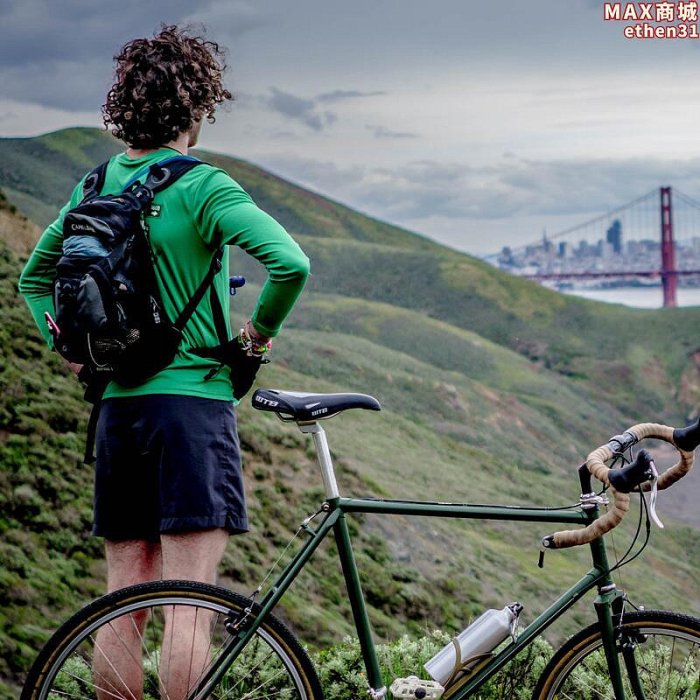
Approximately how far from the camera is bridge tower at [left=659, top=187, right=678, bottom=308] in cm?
7756

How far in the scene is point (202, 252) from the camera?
3.38 meters

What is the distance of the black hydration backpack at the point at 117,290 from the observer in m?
3.23

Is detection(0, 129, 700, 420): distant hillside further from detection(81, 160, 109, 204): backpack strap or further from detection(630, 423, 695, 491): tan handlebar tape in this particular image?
detection(630, 423, 695, 491): tan handlebar tape

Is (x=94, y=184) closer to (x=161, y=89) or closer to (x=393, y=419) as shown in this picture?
(x=161, y=89)

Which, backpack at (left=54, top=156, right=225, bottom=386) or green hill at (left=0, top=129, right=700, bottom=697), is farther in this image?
green hill at (left=0, top=129, right=700, bottom=697)

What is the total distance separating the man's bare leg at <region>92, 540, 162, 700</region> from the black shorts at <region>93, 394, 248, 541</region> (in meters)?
0.07

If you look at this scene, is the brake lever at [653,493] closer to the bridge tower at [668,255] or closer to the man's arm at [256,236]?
the man's arm at [256,236]

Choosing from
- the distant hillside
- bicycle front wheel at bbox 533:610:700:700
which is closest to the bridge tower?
the distant hillside

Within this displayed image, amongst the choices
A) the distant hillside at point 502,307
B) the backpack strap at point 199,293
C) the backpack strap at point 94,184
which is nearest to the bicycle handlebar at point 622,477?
the backpack strap at point 199,293

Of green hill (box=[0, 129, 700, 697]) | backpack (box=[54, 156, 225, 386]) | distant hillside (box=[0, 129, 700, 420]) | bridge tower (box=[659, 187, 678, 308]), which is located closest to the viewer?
backpack (box=[54, 156, 225, 386])

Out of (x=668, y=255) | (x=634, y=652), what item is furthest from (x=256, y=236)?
(x=668, y=255)

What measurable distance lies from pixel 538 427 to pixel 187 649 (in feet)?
135

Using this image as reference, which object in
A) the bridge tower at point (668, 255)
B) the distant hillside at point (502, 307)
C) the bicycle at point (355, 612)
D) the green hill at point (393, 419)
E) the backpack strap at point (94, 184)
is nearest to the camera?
the bicycle at point (355, 612)

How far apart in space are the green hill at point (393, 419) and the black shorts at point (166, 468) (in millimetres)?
2937
